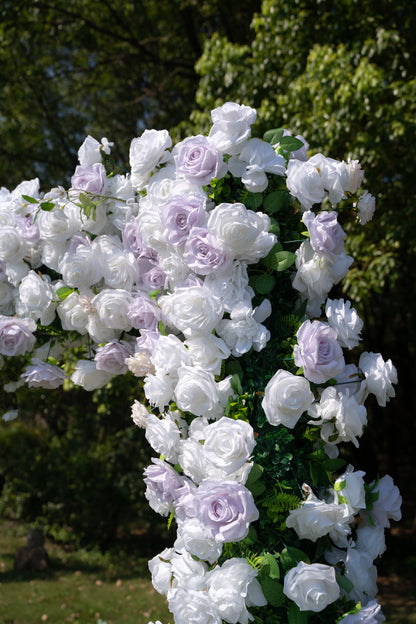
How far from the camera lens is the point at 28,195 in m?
2.54

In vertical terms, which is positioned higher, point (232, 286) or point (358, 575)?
point (232, 286)

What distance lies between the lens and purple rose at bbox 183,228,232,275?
1956 mm

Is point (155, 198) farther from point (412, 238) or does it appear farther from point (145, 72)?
point (145, 72)

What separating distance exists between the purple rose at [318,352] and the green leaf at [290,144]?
705 mm

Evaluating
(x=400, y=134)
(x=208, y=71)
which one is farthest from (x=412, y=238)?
(x=208, y=71)

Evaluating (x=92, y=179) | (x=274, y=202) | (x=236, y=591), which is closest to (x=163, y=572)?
(x=236, y=591)

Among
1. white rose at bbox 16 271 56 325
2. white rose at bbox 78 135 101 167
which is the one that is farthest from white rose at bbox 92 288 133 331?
white rose at bbox 78 135 101 167

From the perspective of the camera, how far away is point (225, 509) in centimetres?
168

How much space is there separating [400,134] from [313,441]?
360cm

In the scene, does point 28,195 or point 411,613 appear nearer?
point 28,195

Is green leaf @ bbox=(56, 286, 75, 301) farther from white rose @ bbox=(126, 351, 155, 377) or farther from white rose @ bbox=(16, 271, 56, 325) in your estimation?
white rose @ bbox=(126, 351, 155, 377)

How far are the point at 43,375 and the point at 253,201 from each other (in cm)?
109

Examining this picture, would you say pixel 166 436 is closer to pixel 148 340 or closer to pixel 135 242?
pixel 148 340

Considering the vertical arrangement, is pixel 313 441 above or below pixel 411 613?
above
